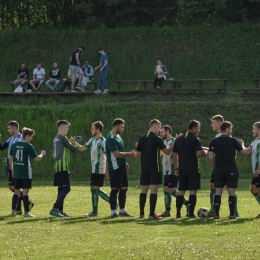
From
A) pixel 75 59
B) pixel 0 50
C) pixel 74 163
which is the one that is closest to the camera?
pixel 74 163

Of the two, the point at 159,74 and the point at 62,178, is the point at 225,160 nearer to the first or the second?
the point at 62,178

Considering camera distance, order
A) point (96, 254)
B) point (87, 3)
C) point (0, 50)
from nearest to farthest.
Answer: point (96, 254) < point (0, 50) < point (87, 3)

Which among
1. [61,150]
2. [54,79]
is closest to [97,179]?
[61,150]

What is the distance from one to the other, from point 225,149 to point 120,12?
1494 inches

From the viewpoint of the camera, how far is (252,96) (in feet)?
136

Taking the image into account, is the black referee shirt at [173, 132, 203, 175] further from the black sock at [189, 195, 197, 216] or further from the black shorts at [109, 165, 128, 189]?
the black shorts at [109, 165, 128, 189]

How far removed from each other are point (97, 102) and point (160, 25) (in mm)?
15592

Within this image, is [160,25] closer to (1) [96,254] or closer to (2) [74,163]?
(2) [74,163]

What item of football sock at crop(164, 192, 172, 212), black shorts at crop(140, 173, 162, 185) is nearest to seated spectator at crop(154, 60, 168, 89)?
football sock at crop(164, 192, 172, 212)

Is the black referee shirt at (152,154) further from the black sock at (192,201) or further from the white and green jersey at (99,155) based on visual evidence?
the white and green jersey at (99,155)

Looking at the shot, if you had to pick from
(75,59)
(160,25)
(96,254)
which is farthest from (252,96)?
(96,254)

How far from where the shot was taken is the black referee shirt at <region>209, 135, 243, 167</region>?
17.3m

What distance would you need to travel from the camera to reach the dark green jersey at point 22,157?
18578 mm

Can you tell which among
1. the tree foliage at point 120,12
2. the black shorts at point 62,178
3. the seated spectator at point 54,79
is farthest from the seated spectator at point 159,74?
the black shorts at point 62,178
